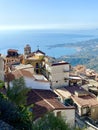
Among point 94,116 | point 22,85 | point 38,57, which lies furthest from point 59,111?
point 38,57

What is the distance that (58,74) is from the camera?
1545 inches

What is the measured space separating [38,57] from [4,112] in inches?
1048

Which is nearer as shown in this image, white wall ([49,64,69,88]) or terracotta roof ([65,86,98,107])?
terracotta roof ([65,86,98,107])

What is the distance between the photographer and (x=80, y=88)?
3738 centimetres

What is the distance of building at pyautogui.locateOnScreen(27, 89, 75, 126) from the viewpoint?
24578mm

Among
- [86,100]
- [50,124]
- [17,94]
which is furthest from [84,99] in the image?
[50,124]

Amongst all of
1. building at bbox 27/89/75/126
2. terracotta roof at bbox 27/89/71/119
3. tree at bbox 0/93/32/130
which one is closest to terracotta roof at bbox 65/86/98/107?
terracotta roof at bbox 27/89/71/119

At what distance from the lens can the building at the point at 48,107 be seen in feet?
80.6

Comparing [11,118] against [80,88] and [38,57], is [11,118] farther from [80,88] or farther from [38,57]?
[38,57]

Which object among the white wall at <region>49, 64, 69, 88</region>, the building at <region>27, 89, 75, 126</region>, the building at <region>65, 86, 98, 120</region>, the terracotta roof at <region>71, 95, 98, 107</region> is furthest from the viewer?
the white wall at <region>49, 64, 69, 88</region>

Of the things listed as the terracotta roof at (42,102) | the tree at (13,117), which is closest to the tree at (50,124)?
the tree at (13,117)

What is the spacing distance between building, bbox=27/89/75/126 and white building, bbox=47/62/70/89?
334 inches

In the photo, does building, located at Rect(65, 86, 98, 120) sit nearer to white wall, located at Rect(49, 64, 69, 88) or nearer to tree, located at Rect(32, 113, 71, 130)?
white wall, located at Rect(49, 64, 69, 88)

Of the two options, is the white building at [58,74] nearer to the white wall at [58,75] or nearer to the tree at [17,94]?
the white wall at [58,75]
